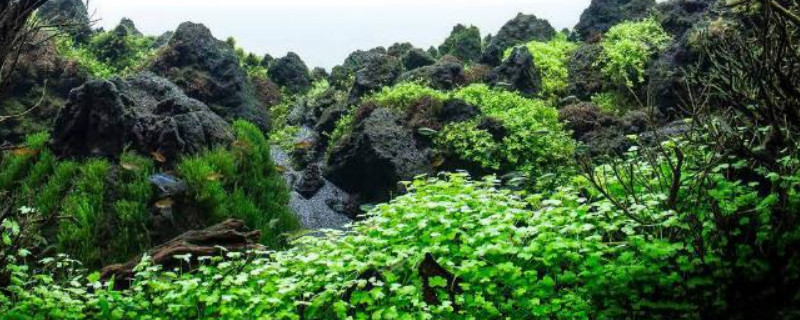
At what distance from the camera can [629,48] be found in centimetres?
1606

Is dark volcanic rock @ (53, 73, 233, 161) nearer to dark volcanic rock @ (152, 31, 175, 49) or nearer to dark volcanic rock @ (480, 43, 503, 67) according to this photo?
dark volcanic rock @ (480, 43, 503, 67)

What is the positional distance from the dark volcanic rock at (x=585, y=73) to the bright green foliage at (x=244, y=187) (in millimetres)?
8545

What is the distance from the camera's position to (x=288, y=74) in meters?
22.3

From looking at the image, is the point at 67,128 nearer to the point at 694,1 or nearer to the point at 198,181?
the point at 198,181

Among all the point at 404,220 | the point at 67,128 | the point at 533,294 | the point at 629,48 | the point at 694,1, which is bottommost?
the point at 533,294

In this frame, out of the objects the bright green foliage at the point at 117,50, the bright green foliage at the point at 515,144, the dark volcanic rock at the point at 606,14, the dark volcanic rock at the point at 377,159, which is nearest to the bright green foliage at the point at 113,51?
the bright green foliage at the point at 117,50

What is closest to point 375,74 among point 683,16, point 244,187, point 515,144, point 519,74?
point 519,74

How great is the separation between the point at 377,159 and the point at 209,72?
24.1 feet

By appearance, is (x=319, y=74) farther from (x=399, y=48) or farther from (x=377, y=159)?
(x=377, y=159)

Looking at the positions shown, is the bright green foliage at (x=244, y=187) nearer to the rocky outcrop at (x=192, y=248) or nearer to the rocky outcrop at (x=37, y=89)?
the rocky outcrop at (x=192, y=248)

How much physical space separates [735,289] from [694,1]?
1438 cm

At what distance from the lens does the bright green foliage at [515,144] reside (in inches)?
440

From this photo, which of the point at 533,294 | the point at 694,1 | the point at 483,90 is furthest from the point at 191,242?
the point at 694,1

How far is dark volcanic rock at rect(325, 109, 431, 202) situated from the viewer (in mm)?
11344
